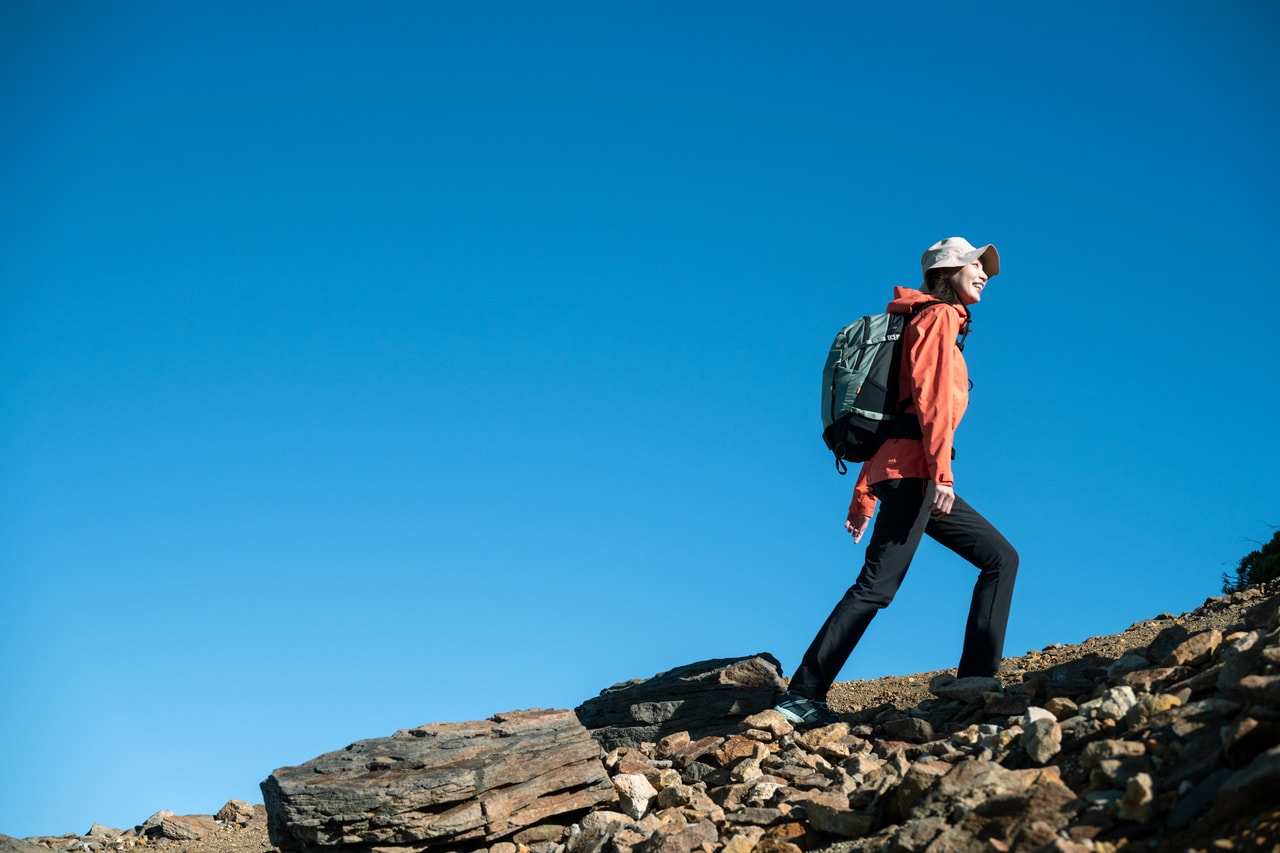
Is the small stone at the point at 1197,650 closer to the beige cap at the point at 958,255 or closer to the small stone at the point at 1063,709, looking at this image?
the small stone at the point at 1063,709

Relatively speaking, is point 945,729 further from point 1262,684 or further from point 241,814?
point 241,814

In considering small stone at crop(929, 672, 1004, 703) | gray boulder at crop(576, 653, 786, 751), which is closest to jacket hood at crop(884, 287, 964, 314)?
small stone at crop(929, 672, 1004, 703)

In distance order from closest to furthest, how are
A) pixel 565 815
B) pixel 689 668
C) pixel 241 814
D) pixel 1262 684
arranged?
pixel 1262 684 < pixel 565 815 < pixel 689 668 < pixel 241 814

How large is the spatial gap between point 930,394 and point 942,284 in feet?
4.11

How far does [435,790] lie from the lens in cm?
753

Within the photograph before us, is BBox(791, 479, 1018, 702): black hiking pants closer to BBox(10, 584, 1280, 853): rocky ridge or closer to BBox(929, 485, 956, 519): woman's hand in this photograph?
BBox(929, 485, 956, 519): woman's hand

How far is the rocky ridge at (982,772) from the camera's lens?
484cm

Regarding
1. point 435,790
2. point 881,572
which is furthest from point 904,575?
point 435,790

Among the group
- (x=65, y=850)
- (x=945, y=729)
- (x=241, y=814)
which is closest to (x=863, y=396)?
(x=945, y=729)

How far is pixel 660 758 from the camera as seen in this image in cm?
895

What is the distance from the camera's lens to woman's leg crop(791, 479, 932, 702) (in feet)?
27.4

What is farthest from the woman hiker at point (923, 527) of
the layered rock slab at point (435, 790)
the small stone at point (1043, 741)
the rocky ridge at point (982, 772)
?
the small stone at point (1043, 741)

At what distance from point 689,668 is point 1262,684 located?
5.94 m

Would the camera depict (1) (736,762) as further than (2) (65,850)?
No
